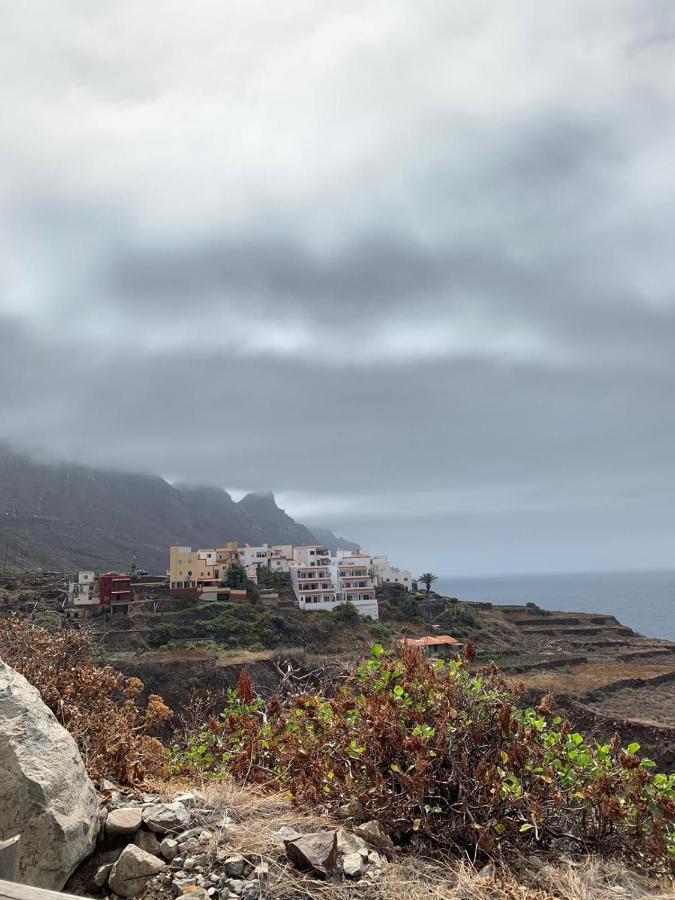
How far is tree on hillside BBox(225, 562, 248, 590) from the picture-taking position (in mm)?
53688

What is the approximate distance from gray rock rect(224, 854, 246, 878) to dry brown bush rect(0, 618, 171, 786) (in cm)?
148

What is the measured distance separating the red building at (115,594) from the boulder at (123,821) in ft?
151

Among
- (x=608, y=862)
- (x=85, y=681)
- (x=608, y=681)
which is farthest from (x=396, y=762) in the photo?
(x=608, y=681)

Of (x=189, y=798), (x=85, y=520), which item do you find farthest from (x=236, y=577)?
(x=85, y=520)

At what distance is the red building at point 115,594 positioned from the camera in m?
46.2

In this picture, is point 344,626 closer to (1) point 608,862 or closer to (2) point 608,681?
(2) point 608,681

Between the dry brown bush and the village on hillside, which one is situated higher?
the dry brown bush

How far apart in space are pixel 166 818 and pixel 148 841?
0.14 meters

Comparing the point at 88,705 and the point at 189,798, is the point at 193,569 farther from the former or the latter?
the point at 189,798

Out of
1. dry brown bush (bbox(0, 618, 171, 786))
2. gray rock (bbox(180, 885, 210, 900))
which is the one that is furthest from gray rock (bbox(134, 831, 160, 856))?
dry brown bush (bbox(0, 618, 171, 786))

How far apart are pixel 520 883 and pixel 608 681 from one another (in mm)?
38565

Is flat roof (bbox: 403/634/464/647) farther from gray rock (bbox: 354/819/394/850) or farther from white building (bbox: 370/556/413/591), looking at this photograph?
white building (bbox: 370/556/413/591)

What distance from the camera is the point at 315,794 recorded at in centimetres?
396

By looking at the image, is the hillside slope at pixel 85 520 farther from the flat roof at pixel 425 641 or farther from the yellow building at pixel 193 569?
the flat roof at pixel 425 641
